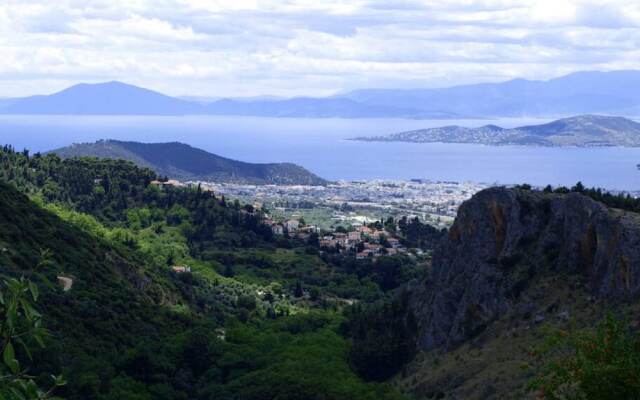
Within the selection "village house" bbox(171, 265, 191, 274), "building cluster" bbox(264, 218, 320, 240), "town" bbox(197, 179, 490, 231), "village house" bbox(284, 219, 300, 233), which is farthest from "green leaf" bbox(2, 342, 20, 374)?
"town" bbox(197, 179, 490, 231)

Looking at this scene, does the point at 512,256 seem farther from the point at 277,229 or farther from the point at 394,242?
the point at 277,229

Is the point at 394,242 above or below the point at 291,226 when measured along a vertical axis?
below

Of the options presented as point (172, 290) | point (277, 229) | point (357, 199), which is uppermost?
point (357, 199)

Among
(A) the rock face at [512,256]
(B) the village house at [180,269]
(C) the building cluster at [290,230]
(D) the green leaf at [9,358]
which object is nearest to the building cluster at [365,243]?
(C) the building cluster at [290,230]

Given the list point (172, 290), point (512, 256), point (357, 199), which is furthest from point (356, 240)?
point (357, 199)

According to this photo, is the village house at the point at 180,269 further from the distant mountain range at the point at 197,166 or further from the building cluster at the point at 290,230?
the distant mountain range at the point at 197,166

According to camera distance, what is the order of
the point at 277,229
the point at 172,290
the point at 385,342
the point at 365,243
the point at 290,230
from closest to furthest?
1. the point at 385,342
2. the point at 172,290
3. the point at 365,243
4. the point at 277,229
5. the point at 290,230

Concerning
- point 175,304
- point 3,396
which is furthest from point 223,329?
point 3,396
